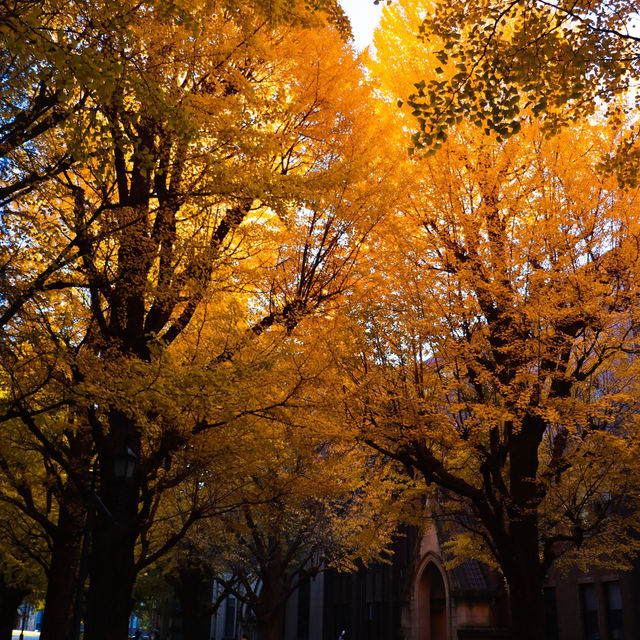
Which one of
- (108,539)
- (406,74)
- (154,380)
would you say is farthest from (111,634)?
(406,74)

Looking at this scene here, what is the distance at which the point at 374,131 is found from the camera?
515 inches

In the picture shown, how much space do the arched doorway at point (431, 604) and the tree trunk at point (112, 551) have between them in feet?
57.2

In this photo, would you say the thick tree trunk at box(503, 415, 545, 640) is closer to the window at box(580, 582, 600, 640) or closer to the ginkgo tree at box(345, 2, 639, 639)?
the ginkgo tree at box(345, 2, 639, 639)

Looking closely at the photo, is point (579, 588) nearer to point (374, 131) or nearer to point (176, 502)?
point (176, 502)

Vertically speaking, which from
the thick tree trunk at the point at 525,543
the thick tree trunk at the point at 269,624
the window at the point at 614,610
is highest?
the thick tree trunk at the point at 525,543

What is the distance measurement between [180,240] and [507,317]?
614 cm

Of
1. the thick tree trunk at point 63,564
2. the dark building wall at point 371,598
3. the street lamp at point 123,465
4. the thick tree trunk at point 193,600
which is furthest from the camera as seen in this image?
the dark building wall at point 371,598

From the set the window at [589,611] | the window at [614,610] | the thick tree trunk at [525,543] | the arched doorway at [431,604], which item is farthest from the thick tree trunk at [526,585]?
the arched doorway at [431,604]

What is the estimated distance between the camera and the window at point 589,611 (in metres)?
20.5

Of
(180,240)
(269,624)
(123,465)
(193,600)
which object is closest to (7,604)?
(193,600)

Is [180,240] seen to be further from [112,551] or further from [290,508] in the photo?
[290,508]

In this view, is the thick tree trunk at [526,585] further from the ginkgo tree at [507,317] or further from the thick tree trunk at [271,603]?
the thick tree trunk at [271,603]

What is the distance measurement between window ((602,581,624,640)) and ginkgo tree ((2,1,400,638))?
1376 cm

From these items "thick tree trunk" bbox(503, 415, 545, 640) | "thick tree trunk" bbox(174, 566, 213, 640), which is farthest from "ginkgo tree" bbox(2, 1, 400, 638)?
"thick tree trunk" bbox(174, 566, 213, 640)
